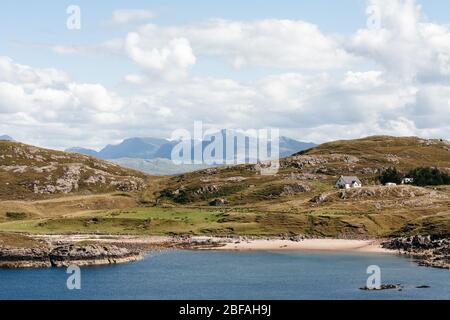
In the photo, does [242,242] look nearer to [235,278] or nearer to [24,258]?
[235,278]

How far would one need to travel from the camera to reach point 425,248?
149750mm

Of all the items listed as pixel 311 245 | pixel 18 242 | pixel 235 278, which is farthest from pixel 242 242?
pixel 18 242

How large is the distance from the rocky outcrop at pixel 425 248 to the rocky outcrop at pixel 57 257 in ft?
227

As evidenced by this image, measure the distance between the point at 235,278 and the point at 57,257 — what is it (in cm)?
4170

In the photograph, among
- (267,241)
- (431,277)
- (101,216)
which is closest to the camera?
(431,277)

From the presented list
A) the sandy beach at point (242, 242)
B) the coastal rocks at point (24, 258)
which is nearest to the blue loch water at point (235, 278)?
the coastal rocks at point (24, 258)

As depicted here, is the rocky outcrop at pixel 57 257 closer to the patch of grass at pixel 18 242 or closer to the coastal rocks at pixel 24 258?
the coastal rocks at pixel 24 258

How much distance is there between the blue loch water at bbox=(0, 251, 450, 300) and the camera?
320 feet

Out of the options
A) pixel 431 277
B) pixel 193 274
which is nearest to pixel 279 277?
pixel 193 274

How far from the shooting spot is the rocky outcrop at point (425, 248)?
131400 millimetres
